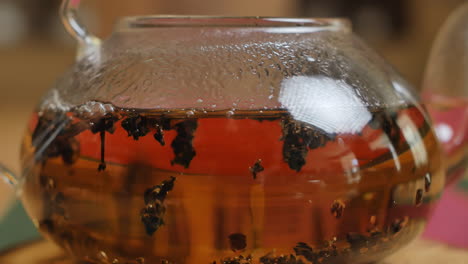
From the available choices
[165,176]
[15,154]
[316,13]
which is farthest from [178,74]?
[316,13]

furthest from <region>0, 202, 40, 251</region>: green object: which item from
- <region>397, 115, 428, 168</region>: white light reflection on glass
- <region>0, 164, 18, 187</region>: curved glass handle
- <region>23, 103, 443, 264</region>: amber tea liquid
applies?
<region>397, 115, 428, 168</region>: white light reflection on glass

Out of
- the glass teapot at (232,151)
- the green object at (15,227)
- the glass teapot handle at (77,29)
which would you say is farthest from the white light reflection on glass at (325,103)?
the green object at (15,227)

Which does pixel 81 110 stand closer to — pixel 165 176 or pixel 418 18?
pixel 165 176

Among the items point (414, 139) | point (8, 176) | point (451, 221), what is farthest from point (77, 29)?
point (451, 221)

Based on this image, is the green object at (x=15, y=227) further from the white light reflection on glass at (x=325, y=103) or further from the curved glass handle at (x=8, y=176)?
the white light reflection on glass at (x=325, y=103)

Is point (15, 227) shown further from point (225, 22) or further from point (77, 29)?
point (225, 22)

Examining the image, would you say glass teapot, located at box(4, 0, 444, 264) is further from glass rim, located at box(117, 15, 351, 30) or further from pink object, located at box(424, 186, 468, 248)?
pink object, located at box(424, 186, 468, 248)

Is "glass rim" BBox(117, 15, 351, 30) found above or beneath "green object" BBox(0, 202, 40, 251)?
above
